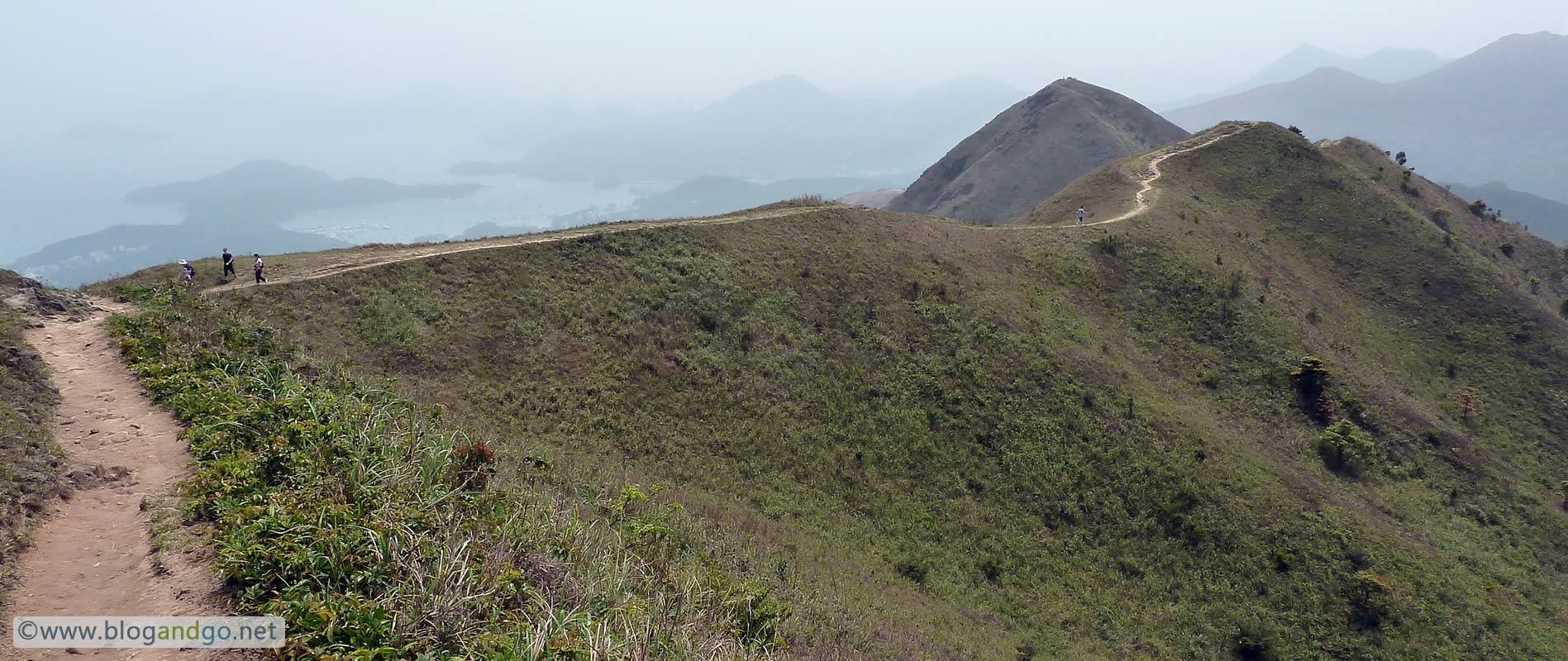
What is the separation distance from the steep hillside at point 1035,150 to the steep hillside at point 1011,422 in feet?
254

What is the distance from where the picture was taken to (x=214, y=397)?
38.9 ft

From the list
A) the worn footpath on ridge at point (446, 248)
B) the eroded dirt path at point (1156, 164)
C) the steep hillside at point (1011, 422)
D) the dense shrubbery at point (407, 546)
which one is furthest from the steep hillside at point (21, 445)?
the eroded dirt path at point (1156, 164)

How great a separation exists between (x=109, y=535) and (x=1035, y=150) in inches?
5672

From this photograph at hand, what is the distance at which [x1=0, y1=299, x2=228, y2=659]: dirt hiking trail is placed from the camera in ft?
22.4

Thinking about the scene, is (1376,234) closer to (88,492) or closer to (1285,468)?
(1285,468)

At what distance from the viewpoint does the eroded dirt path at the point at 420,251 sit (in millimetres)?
25906

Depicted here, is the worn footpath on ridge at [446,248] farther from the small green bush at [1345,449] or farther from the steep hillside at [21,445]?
the small green bush at [1345,449]

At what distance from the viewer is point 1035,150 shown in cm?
13088

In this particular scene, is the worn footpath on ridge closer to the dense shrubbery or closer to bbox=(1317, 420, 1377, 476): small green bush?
the dense shrubbery

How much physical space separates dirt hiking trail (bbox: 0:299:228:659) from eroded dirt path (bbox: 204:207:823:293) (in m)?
13.6

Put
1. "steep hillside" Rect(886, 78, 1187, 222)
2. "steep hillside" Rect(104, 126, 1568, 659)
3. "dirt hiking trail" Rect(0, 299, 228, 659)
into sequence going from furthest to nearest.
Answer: "steep hillside" Rect(886, 78, 1187, 222), "steep hillside" Rect(104, 126, 1568, 659), "dirt hiking trail" Rect(0, 299, 228, 659)

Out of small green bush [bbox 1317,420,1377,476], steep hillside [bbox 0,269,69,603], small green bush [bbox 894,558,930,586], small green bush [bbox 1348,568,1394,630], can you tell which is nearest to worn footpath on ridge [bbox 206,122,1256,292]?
steep hillside [bbox 0,269,69,603]

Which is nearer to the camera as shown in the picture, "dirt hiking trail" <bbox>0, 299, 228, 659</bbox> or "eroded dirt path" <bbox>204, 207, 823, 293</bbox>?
"dirt hiking trail" <bbox>0, 299, 228, 659</bbox>

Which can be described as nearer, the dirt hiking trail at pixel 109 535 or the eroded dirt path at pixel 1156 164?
the dirt hiking trail at pixel 109 535
